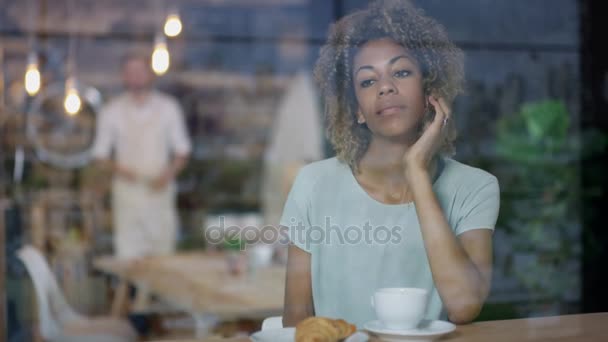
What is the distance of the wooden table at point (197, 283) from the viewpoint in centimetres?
187

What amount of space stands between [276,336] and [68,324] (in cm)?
A: 111

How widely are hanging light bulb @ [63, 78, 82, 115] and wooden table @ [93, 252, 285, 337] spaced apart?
1.15 meters

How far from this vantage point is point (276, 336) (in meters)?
0.96

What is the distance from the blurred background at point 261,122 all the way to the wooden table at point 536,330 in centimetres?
5

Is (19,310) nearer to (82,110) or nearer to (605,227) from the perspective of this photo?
(605,227)

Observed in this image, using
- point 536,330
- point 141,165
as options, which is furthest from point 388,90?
point 141,165

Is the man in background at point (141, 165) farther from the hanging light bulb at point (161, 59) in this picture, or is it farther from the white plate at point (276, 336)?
the white plate at point (276, 336)

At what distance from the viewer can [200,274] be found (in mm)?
2320

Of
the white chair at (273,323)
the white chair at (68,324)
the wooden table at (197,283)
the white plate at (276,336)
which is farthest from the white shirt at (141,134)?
the white plate at (276,336)

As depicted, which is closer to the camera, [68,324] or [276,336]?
[276,336]

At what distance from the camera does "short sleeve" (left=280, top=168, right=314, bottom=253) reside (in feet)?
3.75

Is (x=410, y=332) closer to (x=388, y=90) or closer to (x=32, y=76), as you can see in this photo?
(x=388, y=90)

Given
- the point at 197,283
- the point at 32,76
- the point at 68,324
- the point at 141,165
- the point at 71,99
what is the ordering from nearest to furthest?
the point at 68,324, the point at 197,283, the point at 141,165, the point at 71,99, the point at 32,76

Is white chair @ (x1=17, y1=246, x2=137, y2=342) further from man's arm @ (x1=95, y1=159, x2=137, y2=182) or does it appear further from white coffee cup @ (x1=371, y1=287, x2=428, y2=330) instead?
white coffee cup @ (x1=371, y1=287, x2=428, y2=330)
